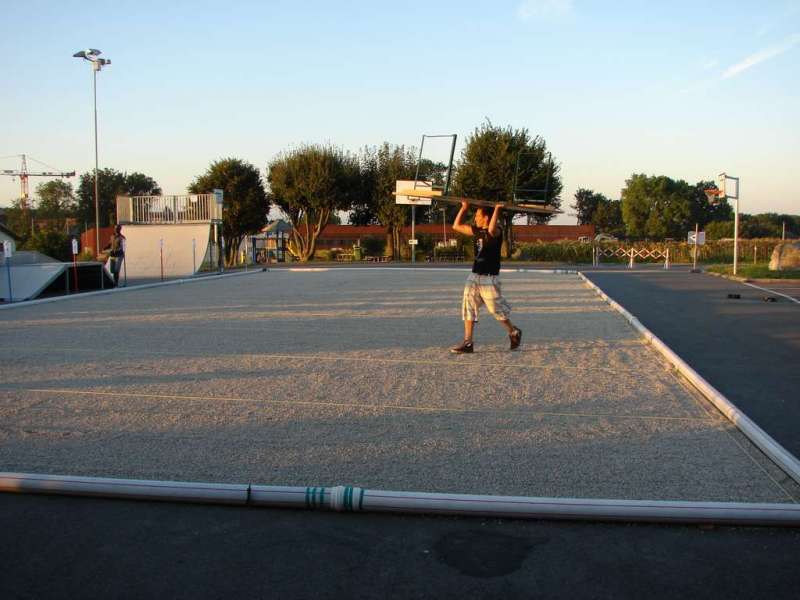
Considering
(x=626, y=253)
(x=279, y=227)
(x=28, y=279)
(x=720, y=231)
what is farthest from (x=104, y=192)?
(x=720, y=231)

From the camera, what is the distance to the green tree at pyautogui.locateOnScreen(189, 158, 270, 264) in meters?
52.9

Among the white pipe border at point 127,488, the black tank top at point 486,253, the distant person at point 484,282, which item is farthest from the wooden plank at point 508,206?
the white pipe border at point 127,488

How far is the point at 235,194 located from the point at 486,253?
46.6m

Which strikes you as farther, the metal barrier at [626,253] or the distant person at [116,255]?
the metal barrier at [626,253]

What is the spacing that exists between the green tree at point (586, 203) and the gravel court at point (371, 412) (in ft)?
391

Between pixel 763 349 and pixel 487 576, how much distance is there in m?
8.15

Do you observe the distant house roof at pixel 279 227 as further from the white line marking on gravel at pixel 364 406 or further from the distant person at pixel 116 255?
the white line marking on gravel at pixel 364 406

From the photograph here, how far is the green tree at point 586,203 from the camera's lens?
126106 millimetres

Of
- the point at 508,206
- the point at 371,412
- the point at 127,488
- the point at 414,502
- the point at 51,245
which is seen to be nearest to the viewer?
the point at 414,502

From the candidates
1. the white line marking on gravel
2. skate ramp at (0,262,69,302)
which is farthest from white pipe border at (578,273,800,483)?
skate ramp at (0,262,69,302)

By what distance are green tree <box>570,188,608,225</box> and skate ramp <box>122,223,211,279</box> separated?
100117 mm

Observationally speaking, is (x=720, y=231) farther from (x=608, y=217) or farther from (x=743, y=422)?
(x=743, y=422)

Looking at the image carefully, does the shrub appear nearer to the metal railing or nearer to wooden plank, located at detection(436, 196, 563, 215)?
the metal railing

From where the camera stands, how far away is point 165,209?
3522 cm
